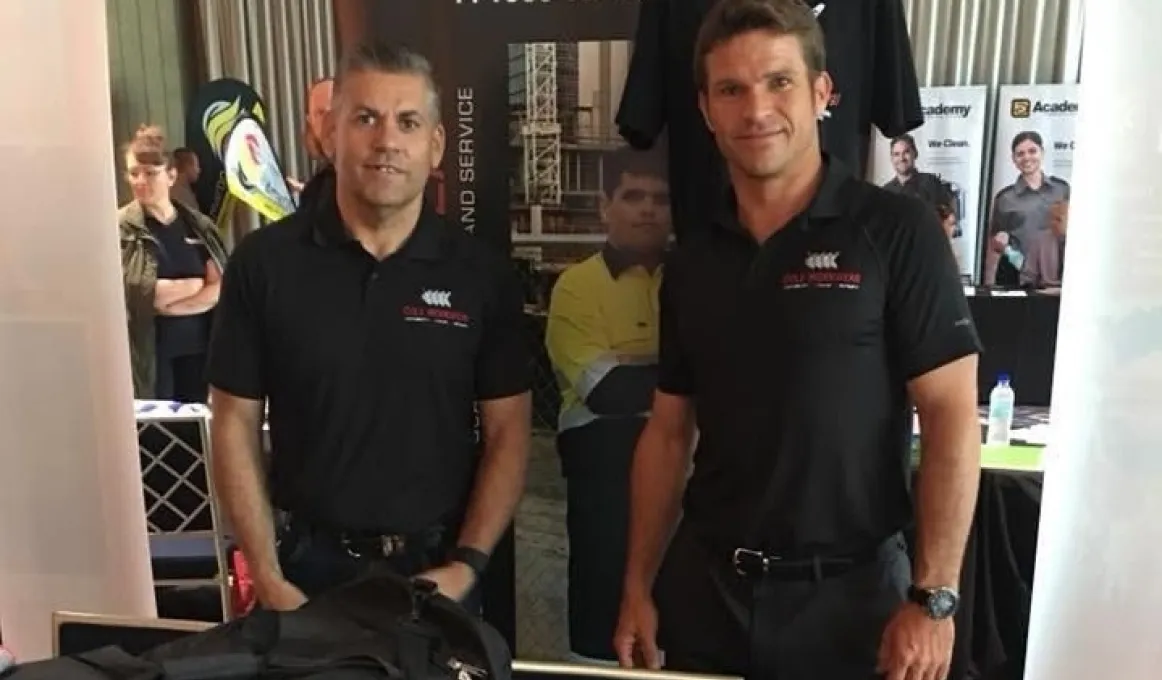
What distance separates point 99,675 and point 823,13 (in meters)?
1.31

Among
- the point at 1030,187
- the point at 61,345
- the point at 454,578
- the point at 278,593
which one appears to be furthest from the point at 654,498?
the point at 61,345

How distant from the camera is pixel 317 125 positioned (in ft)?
5.93

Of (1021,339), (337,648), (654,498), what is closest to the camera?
(337,648)

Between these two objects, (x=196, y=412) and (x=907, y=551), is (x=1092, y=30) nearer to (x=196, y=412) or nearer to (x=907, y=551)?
(x=907, y=551)

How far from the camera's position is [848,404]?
56.3 inches

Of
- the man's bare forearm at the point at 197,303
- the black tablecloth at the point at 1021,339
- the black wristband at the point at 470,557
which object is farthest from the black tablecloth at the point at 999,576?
the man's bare forearm at the point at 197,303

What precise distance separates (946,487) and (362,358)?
2.69ft

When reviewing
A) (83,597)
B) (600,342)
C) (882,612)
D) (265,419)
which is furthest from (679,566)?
(83,597)

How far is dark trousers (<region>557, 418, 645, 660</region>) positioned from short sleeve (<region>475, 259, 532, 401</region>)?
8.6 inches

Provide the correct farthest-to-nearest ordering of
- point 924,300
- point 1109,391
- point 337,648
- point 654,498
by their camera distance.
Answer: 1. point 654,498
2. point 1109,391
3. point 924,300
4. point 337,648

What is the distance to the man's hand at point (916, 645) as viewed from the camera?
4.66 feet

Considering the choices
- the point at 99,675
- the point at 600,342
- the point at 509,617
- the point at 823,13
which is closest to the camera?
the point at 99,675

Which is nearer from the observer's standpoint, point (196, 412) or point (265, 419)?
point (265, 419)

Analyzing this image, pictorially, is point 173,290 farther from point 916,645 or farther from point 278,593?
point 916,645
